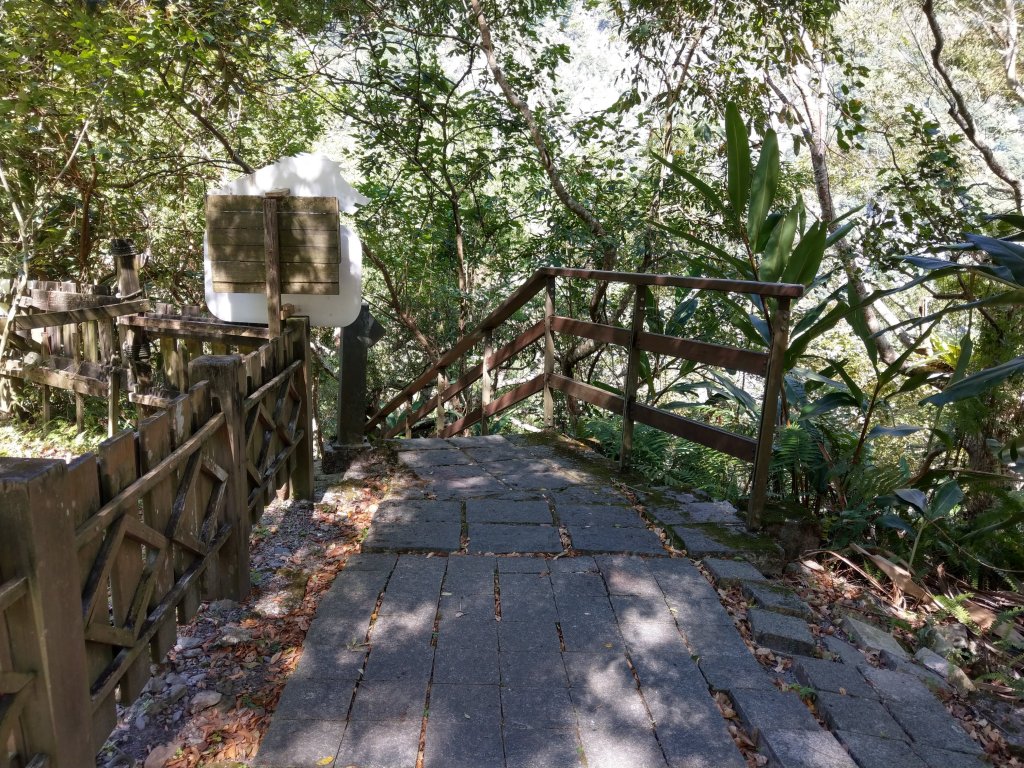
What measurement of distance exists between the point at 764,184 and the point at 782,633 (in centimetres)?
236

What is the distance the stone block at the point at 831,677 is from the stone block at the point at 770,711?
11 cm

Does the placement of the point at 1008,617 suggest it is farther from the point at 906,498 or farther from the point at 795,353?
the point at 795,353

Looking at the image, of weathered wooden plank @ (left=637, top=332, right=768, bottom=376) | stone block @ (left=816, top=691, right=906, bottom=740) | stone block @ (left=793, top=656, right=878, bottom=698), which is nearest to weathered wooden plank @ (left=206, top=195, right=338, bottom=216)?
weathered wooden plank @ (left=637, top=332, right=768, bottom=376)

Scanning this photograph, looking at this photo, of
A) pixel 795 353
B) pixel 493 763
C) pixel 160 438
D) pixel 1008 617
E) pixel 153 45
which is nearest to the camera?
pixel 493 763

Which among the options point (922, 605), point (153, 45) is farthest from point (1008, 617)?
point (153, 45)

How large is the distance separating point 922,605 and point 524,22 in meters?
7.16

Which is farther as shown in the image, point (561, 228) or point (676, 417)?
point (561, 228)

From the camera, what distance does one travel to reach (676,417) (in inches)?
153

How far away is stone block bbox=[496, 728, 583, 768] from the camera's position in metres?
1.92

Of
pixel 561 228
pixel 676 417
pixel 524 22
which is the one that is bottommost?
pixel 676 417

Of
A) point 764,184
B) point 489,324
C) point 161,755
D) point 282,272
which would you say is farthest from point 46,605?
point 489,324

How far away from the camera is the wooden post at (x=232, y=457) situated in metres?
2.67

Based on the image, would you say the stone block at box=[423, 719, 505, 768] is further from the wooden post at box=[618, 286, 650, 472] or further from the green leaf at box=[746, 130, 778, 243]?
the green leaf at box=[746, 130, 778, 243]

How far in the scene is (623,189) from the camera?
780cm
